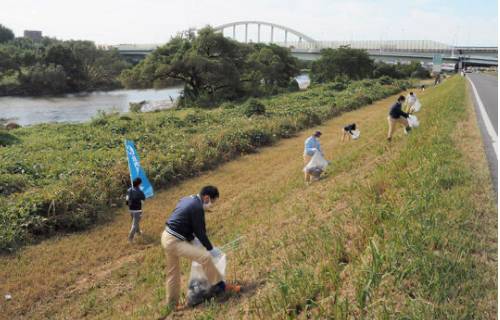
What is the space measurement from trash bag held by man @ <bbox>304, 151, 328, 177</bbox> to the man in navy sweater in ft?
21.8

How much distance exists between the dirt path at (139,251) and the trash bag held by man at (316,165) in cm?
36

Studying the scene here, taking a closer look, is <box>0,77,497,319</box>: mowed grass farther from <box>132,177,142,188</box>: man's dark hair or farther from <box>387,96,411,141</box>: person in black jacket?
<box>132,177,142,188</box>: man's dark hair

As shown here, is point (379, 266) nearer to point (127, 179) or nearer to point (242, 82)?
point (127, 179)

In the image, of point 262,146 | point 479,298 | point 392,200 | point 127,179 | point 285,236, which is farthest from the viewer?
point 262,146

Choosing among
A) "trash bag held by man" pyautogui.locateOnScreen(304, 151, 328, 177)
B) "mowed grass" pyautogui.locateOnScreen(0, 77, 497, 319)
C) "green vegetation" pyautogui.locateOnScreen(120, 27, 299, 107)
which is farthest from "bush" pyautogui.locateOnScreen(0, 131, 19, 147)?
"green vegetation" pyautogui.locateOnScreen(120, 27, 299, 107)

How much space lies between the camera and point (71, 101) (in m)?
54.1

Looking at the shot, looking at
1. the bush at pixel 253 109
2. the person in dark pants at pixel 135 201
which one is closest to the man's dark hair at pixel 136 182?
the person in dark pants at pixel 135 201

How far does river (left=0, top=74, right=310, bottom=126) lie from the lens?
39900 millimetres

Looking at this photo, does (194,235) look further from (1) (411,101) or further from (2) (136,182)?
(1) (411,101)

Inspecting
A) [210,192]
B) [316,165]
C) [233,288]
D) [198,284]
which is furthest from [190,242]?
[316,165]

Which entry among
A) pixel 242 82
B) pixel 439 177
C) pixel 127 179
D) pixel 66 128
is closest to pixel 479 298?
pixel 439 177

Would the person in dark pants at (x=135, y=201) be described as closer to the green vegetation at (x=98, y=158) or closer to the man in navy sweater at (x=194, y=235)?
the green vegetation at (x=98, y=158)

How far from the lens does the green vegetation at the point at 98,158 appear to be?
35.8ft

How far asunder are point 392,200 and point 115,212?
844 cm
